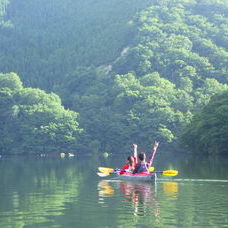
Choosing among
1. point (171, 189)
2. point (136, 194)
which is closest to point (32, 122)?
point (171, 189)

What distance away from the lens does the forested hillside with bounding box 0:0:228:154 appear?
121875mm

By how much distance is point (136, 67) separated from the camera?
15525 centimetres

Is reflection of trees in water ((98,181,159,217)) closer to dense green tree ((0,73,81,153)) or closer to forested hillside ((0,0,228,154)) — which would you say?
forested hillside ((0,0,228,154))

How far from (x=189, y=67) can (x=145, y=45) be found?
783 inches

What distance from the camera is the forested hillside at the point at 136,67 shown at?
122m

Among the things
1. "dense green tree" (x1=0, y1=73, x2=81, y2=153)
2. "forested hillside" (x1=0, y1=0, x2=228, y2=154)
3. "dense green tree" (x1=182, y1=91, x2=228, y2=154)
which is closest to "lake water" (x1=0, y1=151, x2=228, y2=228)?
"dense green tree" (x1=182, y1=91, x2=228, y2=154)

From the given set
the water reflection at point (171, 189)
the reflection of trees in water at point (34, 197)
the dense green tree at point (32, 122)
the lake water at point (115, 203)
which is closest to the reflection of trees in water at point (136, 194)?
the lake water at point (115, 203)

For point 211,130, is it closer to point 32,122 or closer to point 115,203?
point 32,122

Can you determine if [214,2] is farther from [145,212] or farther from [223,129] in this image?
[145,212]

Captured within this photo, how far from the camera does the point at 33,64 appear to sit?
7180 inches

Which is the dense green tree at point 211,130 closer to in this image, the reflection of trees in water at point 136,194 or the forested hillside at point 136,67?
the forested hillside at point 136,67

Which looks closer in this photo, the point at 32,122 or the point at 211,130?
the point at 211,130

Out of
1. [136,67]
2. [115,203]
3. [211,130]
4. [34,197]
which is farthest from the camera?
[136,67]

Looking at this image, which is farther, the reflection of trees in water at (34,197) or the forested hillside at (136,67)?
the forested hillside at (136,67)
